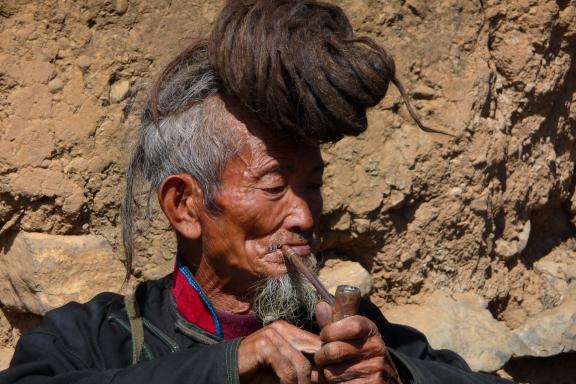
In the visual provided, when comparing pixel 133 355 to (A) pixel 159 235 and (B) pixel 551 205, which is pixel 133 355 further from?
(B) pixel 551 205

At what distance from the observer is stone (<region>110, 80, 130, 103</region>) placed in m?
3.72

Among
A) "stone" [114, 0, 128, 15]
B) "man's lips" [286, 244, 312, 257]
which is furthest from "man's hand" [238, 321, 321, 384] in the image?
"stone" [114, 0, 128, 15]

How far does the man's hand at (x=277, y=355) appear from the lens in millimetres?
2426

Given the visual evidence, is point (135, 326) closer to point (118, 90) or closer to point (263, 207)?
point (263, 207)

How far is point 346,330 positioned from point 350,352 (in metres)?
0.05

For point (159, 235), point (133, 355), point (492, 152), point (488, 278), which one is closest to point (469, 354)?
point (488, 278)

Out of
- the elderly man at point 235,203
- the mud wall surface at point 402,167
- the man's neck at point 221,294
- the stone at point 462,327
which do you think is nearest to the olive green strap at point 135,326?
the elderly man at point 235,203

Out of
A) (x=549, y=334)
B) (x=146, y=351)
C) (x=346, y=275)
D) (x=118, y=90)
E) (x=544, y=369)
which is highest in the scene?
(x=118, y=90)

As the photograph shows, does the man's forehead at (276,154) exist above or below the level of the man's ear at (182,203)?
above

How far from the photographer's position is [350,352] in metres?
2.34

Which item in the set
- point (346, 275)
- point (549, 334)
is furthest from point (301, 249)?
point (549, 334)

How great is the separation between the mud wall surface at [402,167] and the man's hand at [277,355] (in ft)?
4.32

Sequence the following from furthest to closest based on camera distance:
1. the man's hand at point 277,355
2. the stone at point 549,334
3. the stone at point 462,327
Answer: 1. the stone at point 549,334
2. the stone at point 462,327
3. the man's hand at point 277,355

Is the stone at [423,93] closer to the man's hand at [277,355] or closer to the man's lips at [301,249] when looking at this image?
the man's lips at [301,249]
